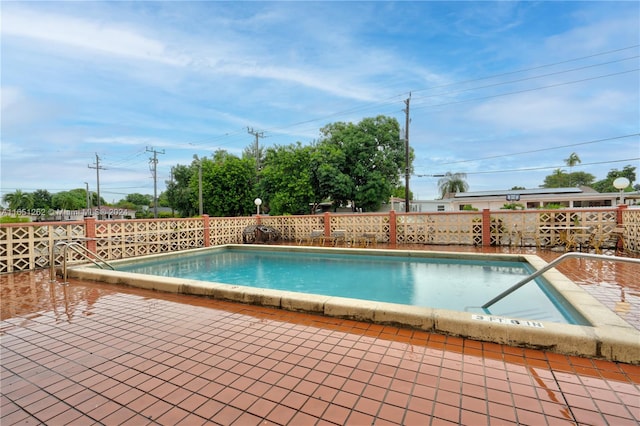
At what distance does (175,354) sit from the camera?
285 cm

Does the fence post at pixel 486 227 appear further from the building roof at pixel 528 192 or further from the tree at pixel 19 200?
the tree at pixel 19 200

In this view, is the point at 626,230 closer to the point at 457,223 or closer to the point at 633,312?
the point at 457,223

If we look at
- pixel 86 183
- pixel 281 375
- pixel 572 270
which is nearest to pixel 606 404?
pixel 281 375

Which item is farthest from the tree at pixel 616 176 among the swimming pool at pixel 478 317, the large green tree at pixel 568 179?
the swimming pool at pixel 478 317

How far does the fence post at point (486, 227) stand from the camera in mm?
10812

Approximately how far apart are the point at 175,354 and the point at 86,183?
1878 inches

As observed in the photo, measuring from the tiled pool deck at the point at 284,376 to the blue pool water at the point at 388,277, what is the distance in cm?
133

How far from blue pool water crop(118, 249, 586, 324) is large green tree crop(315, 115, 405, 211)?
34.9 ft

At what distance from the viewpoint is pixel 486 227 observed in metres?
10.9

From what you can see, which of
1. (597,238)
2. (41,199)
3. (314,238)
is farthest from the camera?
(41,199)

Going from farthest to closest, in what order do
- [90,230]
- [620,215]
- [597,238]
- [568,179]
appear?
[568,179], [597,238], [620,215], [90,230]

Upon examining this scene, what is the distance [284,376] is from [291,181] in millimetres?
18628

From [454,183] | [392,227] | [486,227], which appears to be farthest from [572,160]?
[392,227]

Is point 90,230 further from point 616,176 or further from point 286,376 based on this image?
point 616,176
